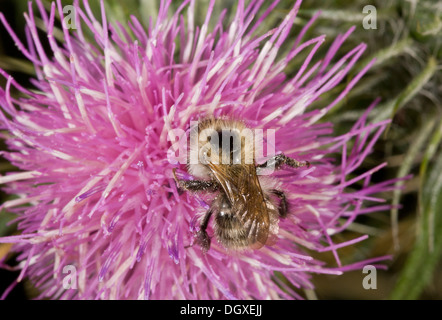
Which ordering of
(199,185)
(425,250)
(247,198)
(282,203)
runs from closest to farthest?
1. (247,198)
2. (199,185)
3. (282,203)
4. (425,250)

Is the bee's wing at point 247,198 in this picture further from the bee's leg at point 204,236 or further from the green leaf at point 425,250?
the green leaf at point 425,250

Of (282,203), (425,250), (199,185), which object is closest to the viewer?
(199,185)

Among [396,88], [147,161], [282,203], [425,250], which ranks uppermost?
[396,88]

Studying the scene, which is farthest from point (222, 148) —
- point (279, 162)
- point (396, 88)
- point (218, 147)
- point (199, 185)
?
point (396, 88)

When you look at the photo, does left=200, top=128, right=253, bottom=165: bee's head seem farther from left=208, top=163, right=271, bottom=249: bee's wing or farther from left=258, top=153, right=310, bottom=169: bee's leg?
left=258, top=153, right=310, bottom=169: bee's leg

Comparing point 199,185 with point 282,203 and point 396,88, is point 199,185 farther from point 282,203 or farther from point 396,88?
point 396,88

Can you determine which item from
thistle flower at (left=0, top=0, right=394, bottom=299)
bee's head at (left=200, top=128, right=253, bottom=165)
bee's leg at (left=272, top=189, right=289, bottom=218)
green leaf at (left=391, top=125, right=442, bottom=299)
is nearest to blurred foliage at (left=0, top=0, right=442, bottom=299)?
green leaf at (left=391, top=125, right=442, bottom=299)
